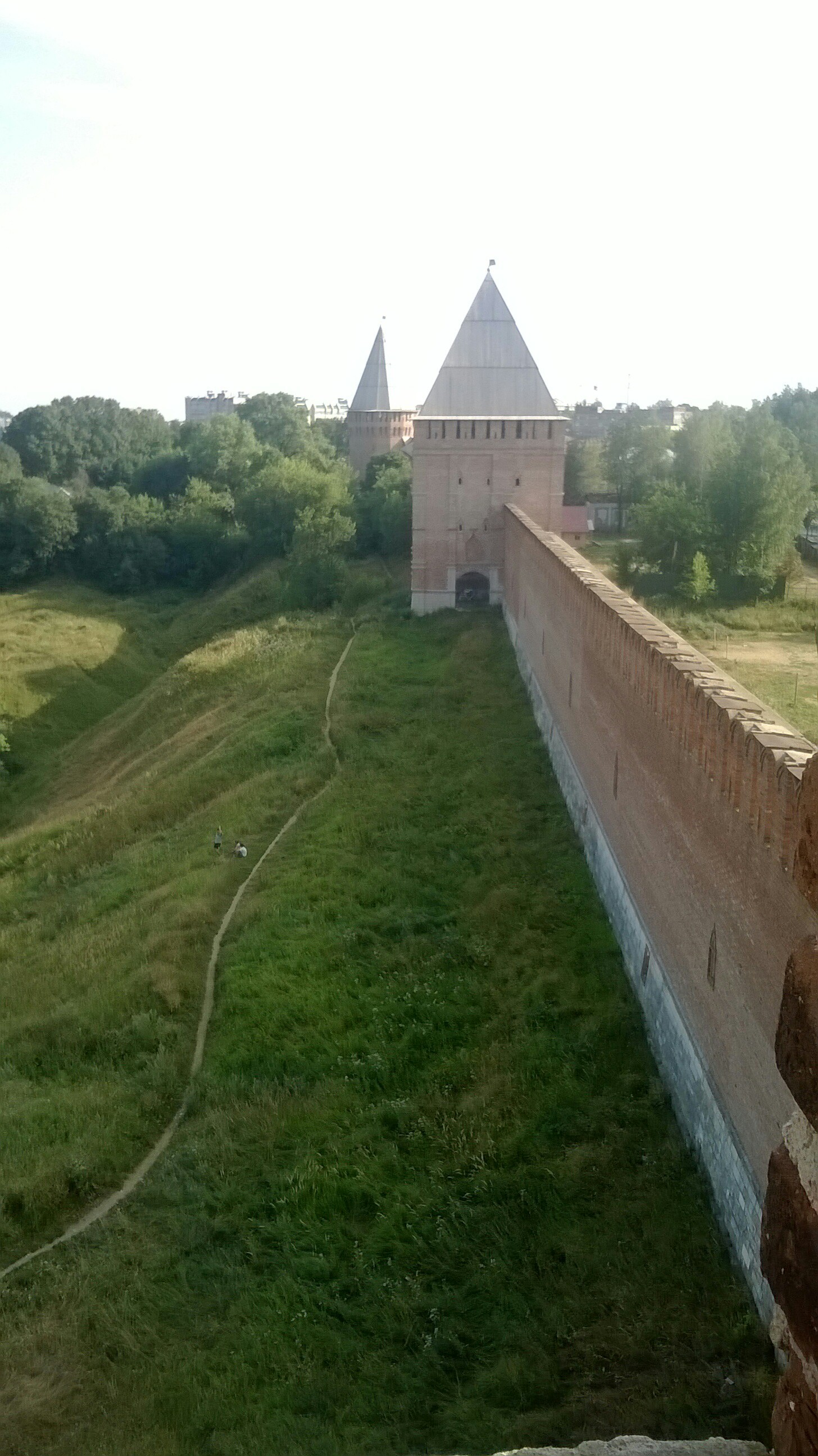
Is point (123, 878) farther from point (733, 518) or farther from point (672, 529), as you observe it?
point (733, 518)

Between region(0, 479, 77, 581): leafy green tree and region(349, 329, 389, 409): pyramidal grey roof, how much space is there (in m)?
11.2

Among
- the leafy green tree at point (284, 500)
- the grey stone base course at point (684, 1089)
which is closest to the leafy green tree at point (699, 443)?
the leafy green tree at point (284, 500)

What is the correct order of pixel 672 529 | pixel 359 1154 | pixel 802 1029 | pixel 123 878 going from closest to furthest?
pixel 802 1029 → pixel 359 1154 → pixel 123 878 → pixel 672 529

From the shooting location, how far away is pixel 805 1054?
8.66ft

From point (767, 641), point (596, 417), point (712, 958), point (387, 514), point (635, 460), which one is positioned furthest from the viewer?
point (596, 417)

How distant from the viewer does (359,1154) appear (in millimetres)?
7168

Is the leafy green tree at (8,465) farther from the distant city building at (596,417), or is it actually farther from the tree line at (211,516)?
the distant city building at (596,417)

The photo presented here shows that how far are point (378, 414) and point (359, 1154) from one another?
37452 millimetres

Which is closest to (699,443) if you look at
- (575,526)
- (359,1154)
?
(575,526)

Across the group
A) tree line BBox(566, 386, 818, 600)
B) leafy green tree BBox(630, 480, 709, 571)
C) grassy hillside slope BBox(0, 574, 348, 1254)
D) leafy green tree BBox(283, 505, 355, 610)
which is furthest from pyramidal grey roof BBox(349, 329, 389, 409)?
leafy green tree BBox(630, 480, 709, 571)

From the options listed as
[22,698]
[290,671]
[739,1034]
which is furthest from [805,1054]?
[22,698]

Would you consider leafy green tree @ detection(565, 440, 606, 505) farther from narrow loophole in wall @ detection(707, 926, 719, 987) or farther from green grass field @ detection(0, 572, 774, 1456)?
narrow loophole in wall @ detection(707, 926, 719, 987)

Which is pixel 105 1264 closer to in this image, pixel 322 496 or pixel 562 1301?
pixel 562 1301

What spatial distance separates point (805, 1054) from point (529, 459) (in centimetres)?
1989
